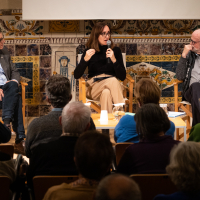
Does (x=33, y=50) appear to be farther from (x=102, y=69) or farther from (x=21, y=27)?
(x=102, y=69)

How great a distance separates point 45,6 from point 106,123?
2303 mm

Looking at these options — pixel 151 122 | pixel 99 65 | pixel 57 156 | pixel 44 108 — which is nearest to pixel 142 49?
pixel 99 65

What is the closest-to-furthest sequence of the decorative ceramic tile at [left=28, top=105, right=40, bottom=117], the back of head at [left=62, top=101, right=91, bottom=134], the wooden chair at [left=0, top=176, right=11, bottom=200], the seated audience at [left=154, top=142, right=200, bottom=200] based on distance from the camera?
the seated audience at [left=154, top=142, right=200, bottom=200] < the wooden chair at [left=0, top=176, right=11, bottom=200] < the back of head at [left=62, top=101, right=91, bottom=134] < the decorative ceramic tile at [left=28, top=105, right=40, bottom=117]

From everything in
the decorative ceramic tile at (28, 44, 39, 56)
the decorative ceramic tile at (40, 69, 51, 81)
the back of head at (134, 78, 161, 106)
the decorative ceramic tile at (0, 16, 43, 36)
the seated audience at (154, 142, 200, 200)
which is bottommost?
the seated audience at (154, 142, 200, 200)

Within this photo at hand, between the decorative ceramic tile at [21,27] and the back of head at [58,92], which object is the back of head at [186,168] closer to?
the back of head at [58,92]

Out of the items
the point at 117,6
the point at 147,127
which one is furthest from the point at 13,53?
the point at 147,127

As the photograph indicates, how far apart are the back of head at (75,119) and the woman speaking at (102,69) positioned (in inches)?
79.1

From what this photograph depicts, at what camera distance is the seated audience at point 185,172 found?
1171mm

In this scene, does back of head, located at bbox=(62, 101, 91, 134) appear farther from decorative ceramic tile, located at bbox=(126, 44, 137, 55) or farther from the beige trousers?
decorative ceramic tile, located at bbox=(126, 44, 137, 55)

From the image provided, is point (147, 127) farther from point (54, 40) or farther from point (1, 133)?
point (54, 40)

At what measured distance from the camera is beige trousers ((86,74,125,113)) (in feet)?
12.4

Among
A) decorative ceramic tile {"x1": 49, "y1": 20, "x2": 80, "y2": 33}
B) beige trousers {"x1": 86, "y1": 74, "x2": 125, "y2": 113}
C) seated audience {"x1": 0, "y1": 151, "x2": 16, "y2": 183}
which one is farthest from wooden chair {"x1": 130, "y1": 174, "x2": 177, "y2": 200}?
decorative ceramic tile {"x1": 49, "y1": 20, "x2": 80, "y2": 33}

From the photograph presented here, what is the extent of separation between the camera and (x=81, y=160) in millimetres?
1237

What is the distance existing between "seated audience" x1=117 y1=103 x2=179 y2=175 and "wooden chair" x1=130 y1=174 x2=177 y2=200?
5.3 inches
